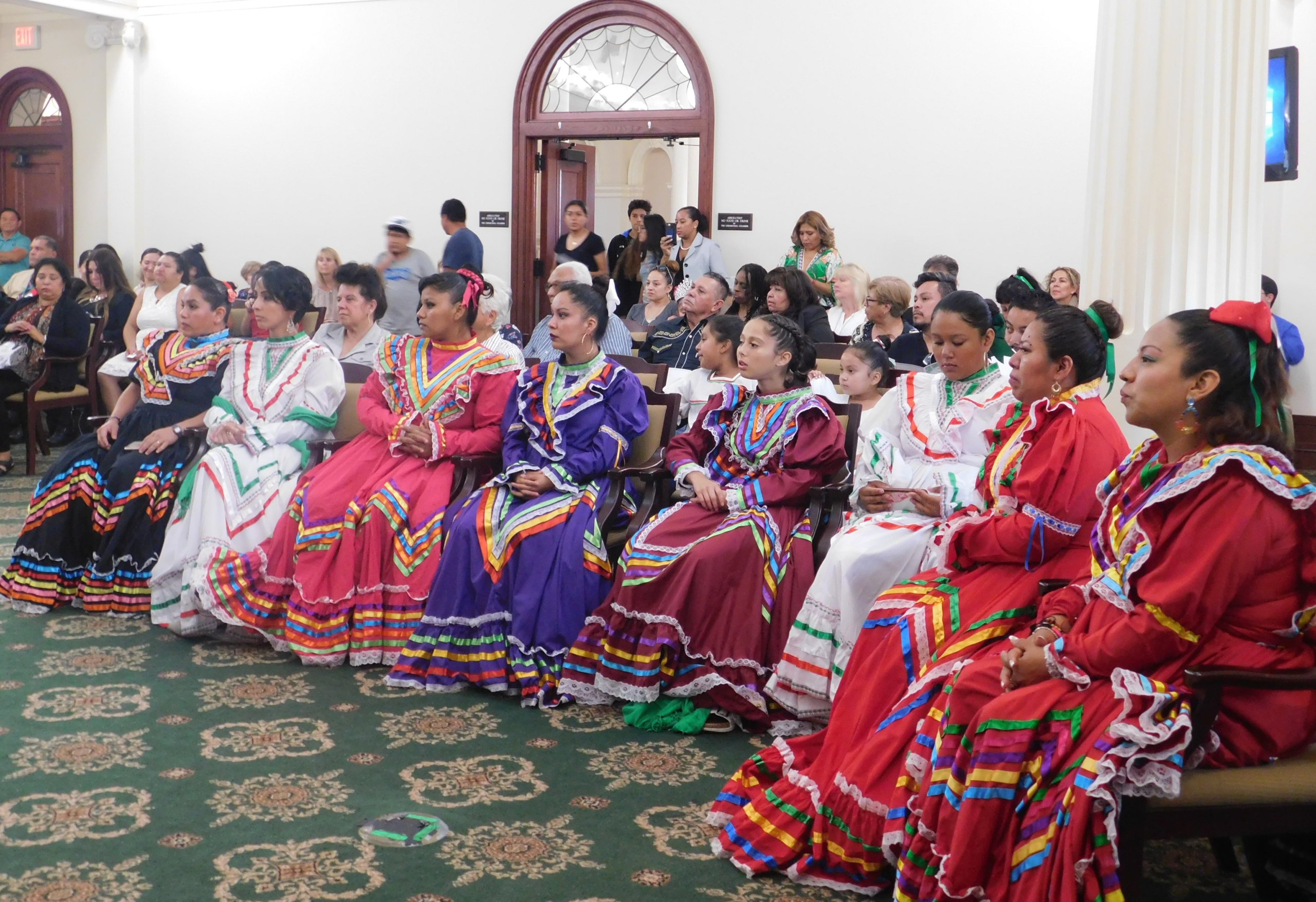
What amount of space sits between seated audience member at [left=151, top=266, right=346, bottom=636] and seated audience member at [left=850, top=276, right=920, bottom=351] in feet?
7.72

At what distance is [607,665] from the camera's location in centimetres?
349

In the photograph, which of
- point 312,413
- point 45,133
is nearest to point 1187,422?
A: point 312,413

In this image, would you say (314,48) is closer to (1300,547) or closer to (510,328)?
(510,328)

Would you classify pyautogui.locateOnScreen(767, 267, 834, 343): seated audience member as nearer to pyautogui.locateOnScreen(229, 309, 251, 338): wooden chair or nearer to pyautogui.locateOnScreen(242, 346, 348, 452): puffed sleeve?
pyautogui.locateOnScreen(242, 346, 348, 452): puffed sleeve

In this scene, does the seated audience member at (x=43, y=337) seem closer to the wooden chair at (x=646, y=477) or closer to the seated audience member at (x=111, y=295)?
the seated audience member at (x=111, y=295)

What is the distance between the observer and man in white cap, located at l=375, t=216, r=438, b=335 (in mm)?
7809

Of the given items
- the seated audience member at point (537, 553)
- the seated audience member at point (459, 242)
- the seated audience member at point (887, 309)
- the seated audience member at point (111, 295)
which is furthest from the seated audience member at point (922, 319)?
the seated audience member at point (111, 295)

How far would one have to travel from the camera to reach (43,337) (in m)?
7.15

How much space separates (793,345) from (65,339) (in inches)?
206

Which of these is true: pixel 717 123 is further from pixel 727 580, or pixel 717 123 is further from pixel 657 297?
pixel 727 580

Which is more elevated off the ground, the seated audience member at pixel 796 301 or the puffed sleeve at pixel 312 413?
the seated audience member at pixel 796 301

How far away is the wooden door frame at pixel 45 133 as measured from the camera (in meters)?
11.2

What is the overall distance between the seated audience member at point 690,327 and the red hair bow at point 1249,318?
11.3ft

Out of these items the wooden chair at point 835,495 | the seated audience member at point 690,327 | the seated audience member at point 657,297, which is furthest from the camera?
the seated audience member at point 657,297
